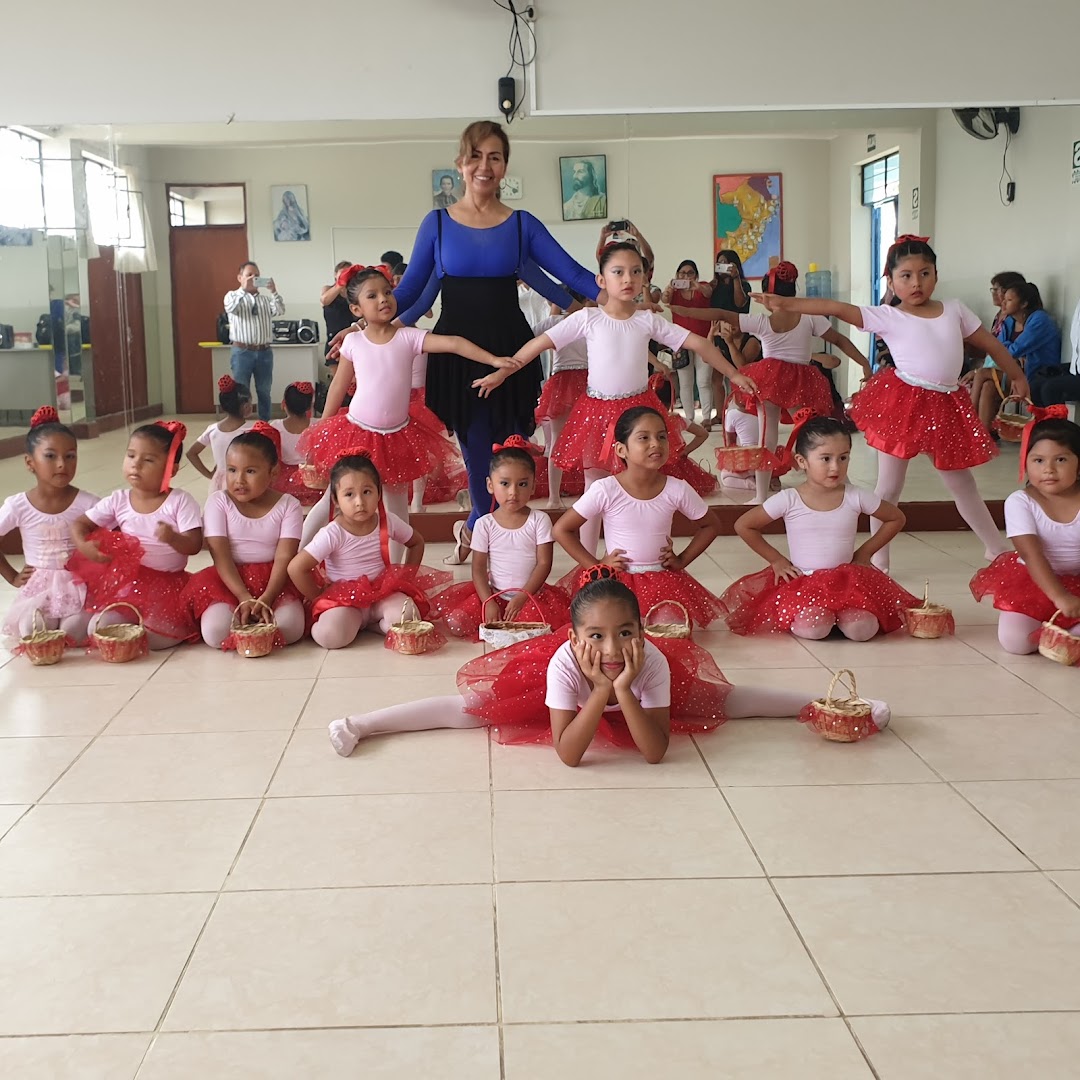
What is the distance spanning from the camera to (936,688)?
3.25 m

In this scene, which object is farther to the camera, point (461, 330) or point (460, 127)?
point (460, 127)

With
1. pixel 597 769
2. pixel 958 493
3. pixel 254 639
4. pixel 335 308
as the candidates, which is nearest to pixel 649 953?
pixel 597 769

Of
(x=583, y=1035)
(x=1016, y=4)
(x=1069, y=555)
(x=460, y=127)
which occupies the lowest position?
(x=583, y=1035)

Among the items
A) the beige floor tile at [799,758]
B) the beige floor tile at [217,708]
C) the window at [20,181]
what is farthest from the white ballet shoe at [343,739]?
the window at [20,181]

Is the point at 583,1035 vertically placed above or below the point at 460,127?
below

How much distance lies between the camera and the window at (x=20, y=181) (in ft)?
17.1

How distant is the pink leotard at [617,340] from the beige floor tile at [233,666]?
139 centimetres

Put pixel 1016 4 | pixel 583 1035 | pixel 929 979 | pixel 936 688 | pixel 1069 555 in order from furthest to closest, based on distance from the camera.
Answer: pixel 1016 4
pixel 1069 555
pixel 936 688
pixel 929 979
pixel 583 1035

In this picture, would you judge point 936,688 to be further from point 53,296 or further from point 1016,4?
point 53,296

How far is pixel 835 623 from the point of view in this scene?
383 centimetres

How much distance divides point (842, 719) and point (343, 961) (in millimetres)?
1386

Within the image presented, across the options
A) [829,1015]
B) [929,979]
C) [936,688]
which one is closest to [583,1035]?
[829,1015]

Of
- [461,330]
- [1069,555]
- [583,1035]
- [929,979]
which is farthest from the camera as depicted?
[461,330]

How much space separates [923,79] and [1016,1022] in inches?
176
